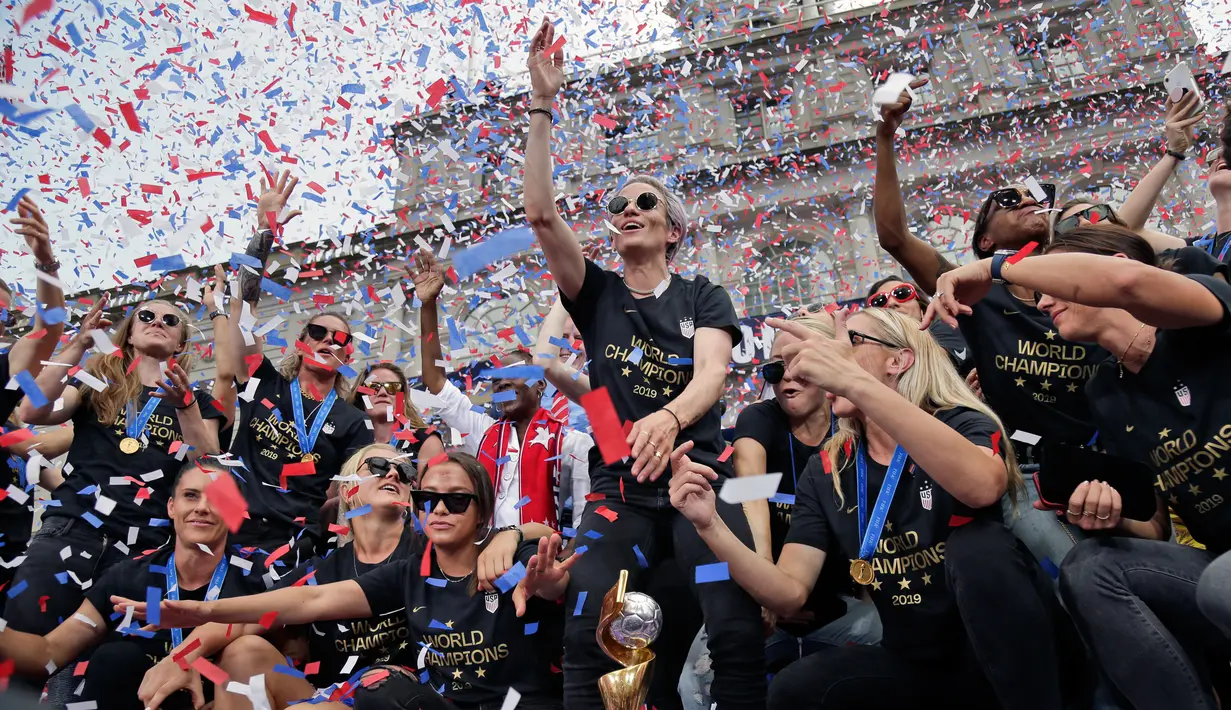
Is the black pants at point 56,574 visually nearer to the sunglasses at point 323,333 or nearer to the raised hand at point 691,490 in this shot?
the sunglasses at point 323,333

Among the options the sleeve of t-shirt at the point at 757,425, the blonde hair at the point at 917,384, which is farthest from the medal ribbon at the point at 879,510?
the sleeve of t-shirt at the point at 757,425

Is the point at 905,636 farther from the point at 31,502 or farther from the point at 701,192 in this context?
the point at 701,192

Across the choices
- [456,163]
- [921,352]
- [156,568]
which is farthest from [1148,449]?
[456,163]

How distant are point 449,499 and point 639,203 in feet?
5.36

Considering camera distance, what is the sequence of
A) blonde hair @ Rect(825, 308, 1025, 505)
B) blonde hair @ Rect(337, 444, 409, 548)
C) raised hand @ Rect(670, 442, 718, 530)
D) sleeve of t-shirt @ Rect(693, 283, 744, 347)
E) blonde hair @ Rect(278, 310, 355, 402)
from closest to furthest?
raised hand @ Rect(670, 442, 718, 530) < blonde hair @ Rect(825, 308, 1025, 505) < sleeve of t-shirt @ Rect(693, 283, 744, 347) < blonde hair @ Rect(337, 444, 409, 548) < blonde hair @ Rect(278, 310, 355, 402)

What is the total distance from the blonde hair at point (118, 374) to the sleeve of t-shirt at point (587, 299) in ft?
9.43

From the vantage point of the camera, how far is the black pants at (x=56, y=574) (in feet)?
13.1

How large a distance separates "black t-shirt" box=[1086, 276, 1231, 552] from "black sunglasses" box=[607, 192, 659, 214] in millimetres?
1897

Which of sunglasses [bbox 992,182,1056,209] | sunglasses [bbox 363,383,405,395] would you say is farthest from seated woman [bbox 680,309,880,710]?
sunglasses [bbox 363,383,405,395]

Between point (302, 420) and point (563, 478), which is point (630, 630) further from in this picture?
point (302, 420)

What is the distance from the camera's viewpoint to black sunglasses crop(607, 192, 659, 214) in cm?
345

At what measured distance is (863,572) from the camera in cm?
284

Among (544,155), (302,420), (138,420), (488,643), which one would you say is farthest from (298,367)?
(544,155)

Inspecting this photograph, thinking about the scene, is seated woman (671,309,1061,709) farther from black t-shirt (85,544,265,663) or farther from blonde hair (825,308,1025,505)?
black t-shirt (85,544,265,663)
